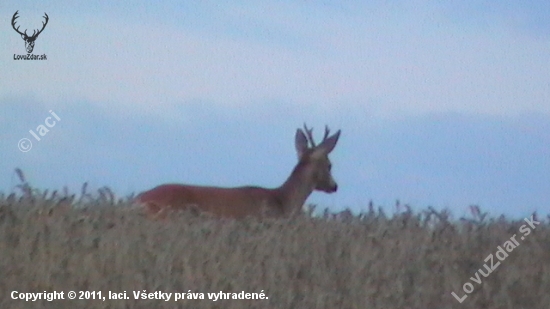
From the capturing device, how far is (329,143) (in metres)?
16.8

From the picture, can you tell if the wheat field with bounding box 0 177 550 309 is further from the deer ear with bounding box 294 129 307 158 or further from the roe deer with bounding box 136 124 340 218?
the deer ear with bounding box 294 129 307 158

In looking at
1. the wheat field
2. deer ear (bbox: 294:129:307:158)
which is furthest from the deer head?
the wheat field

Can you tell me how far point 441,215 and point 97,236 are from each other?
3385 mm

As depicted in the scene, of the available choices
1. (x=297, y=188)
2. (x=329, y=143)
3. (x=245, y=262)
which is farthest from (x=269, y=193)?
(x=245, y=262)

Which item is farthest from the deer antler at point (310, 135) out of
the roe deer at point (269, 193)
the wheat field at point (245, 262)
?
the wheat field at point (245, 262)

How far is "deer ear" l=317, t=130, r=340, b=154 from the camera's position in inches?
657

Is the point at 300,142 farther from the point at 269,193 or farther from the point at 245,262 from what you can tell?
the point at 245,262

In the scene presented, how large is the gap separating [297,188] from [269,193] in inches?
39.5

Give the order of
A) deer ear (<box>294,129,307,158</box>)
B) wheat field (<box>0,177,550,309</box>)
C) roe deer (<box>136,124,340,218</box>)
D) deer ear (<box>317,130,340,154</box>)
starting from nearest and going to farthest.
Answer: wheat field (<box>0,177,550,309</box>), roe deer (<box>136,124,340,218</box>), deer ear (<box>317,130,340,154</box>), deer ear (<box>294,129,307,158</box>)

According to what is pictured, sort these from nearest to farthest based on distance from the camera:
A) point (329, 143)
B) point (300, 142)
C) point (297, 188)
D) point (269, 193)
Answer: point (269, 193) < point (329, 143) < point (297, 188) < point (300, 142)

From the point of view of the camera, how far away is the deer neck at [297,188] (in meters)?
16.7

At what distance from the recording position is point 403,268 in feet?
27.8

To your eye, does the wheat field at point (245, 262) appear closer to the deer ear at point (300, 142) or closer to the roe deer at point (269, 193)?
the roe deer at point (269, 193)

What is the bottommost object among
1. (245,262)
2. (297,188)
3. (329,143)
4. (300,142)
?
(245,262)
